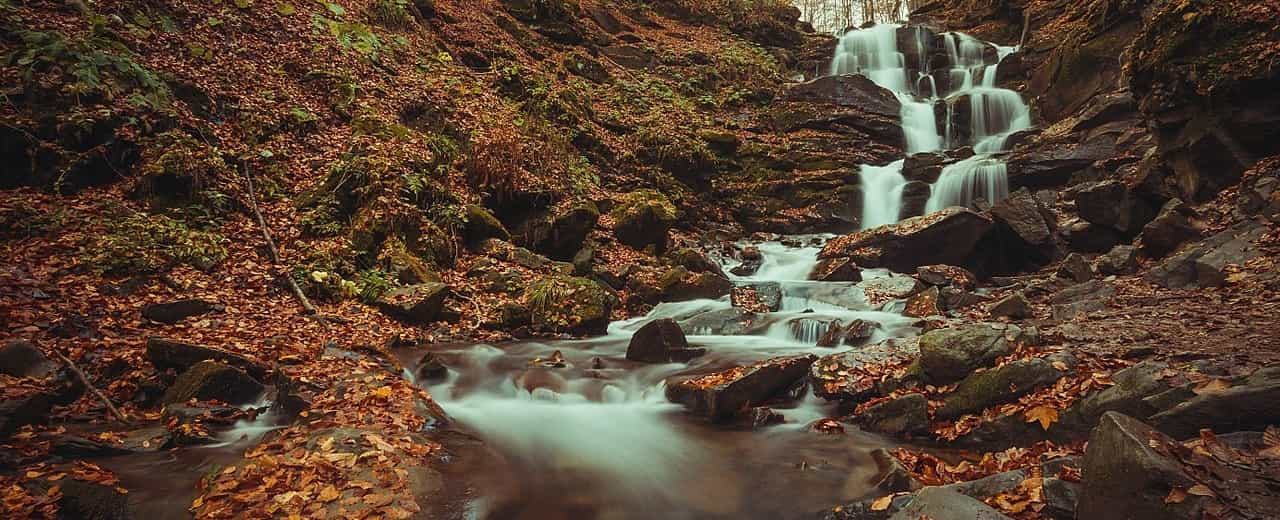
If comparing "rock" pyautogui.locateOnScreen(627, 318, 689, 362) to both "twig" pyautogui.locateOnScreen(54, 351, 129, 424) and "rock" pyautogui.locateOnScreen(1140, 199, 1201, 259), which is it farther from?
"rock" pyautogui.locateOnScreen(1140, 199, 1201, 259)

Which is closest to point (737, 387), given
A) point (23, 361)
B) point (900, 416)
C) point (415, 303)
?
point (900, 416)

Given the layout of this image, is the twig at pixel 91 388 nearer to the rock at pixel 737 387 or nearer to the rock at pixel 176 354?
the rock at pixel 176 354

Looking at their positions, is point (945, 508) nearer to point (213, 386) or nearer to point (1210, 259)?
point (213, 386)

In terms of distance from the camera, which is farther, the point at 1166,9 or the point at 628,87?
the point at 628,87

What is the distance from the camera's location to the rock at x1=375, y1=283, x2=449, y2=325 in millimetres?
8570

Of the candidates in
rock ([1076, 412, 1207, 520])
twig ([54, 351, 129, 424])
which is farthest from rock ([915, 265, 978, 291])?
twig ([54, 351, 129, 424])

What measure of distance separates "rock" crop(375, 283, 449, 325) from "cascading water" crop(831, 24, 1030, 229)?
12.8 m

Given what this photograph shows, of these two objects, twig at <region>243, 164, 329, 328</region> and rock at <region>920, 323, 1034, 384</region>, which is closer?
rock at <region>920, 323, 1034, 384</region>

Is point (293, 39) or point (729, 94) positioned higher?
point (729, 94)

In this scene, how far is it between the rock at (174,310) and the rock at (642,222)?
26.6 feet

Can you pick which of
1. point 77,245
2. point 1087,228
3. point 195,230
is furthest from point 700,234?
point 77,245

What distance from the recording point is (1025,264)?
12688mm

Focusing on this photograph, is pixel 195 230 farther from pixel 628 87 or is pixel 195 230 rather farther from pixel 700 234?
pixel 628 87

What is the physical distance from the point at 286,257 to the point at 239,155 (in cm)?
258
